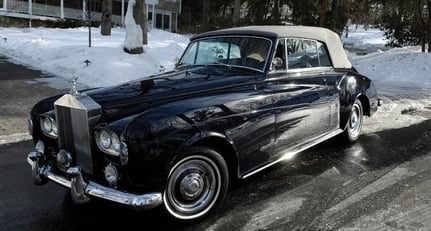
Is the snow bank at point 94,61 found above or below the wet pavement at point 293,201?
above

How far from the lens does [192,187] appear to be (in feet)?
12.4

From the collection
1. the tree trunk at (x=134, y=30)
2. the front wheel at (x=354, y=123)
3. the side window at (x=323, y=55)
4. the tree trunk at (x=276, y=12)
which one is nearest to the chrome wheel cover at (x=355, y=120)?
the front wheel at (x=354, y=123)

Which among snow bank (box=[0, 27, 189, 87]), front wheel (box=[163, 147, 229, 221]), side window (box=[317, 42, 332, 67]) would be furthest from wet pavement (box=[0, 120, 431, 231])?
snow bank (box=[0, 27, 189, 87])

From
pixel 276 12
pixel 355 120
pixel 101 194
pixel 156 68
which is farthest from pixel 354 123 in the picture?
pixel 276 12

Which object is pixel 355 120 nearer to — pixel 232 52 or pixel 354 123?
pixel 354 123

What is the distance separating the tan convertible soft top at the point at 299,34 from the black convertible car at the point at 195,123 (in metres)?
0.02

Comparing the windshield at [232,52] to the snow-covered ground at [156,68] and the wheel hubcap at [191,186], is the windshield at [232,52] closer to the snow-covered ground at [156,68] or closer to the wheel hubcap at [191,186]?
the wheel hubcap at [191,186]

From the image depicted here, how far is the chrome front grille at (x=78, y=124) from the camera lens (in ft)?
11.8

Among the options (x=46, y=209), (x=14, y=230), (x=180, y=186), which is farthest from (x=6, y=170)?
(x=180, y=186)

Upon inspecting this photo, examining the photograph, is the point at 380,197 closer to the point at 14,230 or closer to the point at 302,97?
the point at 302,97

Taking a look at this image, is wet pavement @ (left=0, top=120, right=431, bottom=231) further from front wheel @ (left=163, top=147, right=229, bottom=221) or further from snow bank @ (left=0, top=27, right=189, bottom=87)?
snow bank @ (left=0, top=27, right=189, bottom=87)

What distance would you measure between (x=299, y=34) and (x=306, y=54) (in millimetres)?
262

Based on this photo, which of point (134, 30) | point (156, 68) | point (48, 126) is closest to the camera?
point (48, 126)

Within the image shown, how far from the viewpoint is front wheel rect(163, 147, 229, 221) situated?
367 centimetres
